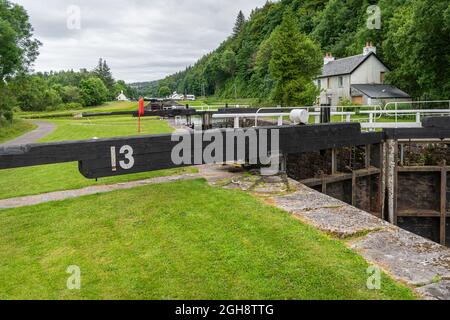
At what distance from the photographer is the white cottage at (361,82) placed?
37.8 m

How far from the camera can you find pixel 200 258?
14.1 feet

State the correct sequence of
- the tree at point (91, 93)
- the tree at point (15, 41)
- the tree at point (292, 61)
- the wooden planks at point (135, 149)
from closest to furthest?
the wooden planks at point (135, 149) < the tree at point (15, 41) < the tree at point (292, 61) < the tree at point (91, 93)

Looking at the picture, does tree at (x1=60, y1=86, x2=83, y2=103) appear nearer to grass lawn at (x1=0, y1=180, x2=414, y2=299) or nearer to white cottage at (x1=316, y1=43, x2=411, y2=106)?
white cottage at (x1=316, y1=43, x2=411, y2=106)

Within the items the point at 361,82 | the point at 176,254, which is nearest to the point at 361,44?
the point at 361,82

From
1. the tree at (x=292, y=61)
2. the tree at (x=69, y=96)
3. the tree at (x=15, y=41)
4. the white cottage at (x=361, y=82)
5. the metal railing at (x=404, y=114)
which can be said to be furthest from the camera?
the tree at (x=69, y=96)

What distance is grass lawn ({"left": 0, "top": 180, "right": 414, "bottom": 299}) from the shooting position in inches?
144

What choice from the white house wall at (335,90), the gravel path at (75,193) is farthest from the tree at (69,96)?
the gravel path at (75,193)

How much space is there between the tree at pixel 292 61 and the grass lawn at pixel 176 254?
106 ft

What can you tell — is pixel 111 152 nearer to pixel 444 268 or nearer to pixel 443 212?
pixel 444 268

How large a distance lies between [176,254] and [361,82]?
136ft

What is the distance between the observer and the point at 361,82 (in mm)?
41875

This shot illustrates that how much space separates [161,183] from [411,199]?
798 cm

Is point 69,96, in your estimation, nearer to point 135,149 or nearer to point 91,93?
point 91,93

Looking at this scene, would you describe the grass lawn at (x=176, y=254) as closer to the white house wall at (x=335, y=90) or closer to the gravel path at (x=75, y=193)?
the gravel path at (x=75, y=193)
